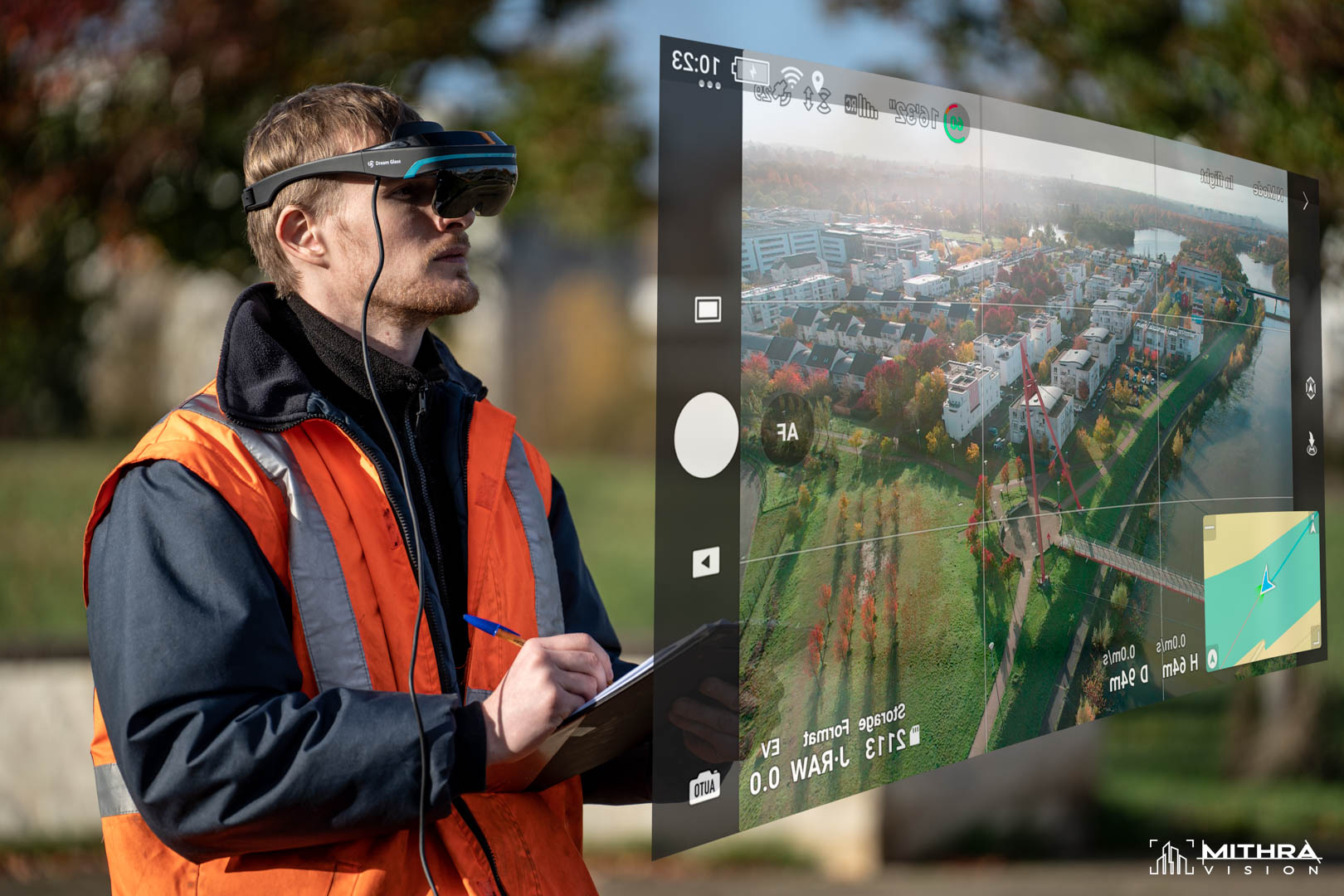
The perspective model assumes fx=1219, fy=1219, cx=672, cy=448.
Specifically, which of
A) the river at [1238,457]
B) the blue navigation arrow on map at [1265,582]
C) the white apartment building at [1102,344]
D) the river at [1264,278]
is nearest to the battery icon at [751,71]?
the white apartment building at [1102,344]

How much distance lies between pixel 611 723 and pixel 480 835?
→ 0.23m

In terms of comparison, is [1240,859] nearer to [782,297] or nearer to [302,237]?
[782,297]

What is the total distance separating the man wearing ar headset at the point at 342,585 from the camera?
144 centimetres

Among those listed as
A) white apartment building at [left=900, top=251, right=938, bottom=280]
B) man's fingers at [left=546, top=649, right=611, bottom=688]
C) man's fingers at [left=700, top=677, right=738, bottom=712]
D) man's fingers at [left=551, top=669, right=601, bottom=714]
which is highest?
white apartment building at [left=900, top=251, right=938, bottom=280]

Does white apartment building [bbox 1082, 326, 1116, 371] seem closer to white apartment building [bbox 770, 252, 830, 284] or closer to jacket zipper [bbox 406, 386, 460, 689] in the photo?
white apartment building [bbox 770, 252, 830, 284]

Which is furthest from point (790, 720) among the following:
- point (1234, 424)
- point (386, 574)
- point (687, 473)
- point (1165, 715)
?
point (1165, 715)

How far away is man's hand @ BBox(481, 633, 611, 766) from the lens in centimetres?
152

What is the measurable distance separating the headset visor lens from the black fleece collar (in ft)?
0.80

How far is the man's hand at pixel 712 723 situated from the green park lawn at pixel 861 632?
0.12ft

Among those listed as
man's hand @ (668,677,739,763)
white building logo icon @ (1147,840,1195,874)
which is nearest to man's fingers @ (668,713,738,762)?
man's hand @ (668,677,739,763)

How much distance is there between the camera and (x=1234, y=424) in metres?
2.85

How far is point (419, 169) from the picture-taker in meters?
1.76

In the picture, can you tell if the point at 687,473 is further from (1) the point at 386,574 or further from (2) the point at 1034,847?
(2) the point at 1034,847

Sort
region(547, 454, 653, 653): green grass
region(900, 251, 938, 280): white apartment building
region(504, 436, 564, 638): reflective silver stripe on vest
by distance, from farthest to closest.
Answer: region(547, 454, 653, 653): green grass
region(900, 251, 938, 280): white apartment building
region(504, 436, 564, 638): reflective silver stripe on vest
